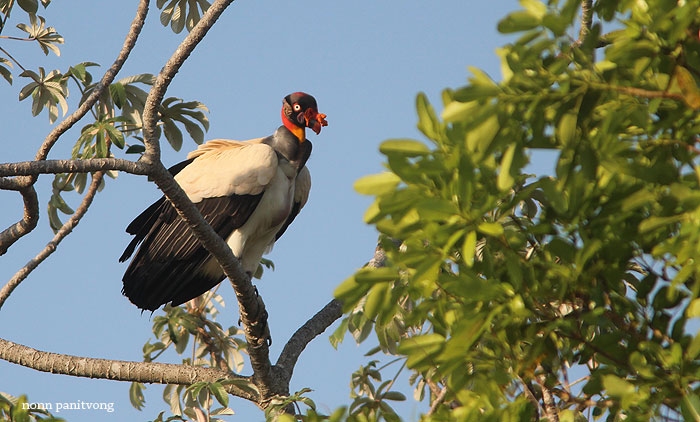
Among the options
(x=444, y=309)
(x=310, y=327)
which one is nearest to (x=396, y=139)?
(x=444, y=309)

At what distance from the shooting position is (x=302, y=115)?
6477 mm

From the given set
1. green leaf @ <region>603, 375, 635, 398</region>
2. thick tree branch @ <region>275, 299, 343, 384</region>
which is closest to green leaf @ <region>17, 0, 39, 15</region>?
thick tree branch @ <region>275, 299, 343, 384</region>

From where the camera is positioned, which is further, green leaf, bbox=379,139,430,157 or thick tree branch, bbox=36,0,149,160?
thick tree branch, bbox=36,0,149,160

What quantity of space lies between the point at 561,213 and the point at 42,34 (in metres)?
4.70

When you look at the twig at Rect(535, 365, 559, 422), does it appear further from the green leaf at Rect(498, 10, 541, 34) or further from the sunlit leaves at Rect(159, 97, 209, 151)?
the sunlit leaves at Rect(159, 97, 209, 151)

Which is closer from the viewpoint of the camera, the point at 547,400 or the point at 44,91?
the point at 547,400

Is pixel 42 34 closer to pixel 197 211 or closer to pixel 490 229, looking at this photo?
pixel 197 211

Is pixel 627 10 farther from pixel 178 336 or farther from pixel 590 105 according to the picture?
pixel 178 336

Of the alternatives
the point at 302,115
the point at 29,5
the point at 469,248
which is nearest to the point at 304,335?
the point at 302,115

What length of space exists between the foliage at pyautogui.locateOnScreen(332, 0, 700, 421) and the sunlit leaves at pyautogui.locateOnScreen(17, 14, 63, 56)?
427 cm

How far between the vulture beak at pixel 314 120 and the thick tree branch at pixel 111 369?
2204 millimetres

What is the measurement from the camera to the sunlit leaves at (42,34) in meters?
5.77

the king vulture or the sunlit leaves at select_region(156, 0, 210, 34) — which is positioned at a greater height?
the sunlit leaves at select_region(156, 0, 210, 34)

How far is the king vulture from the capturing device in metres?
5.70
